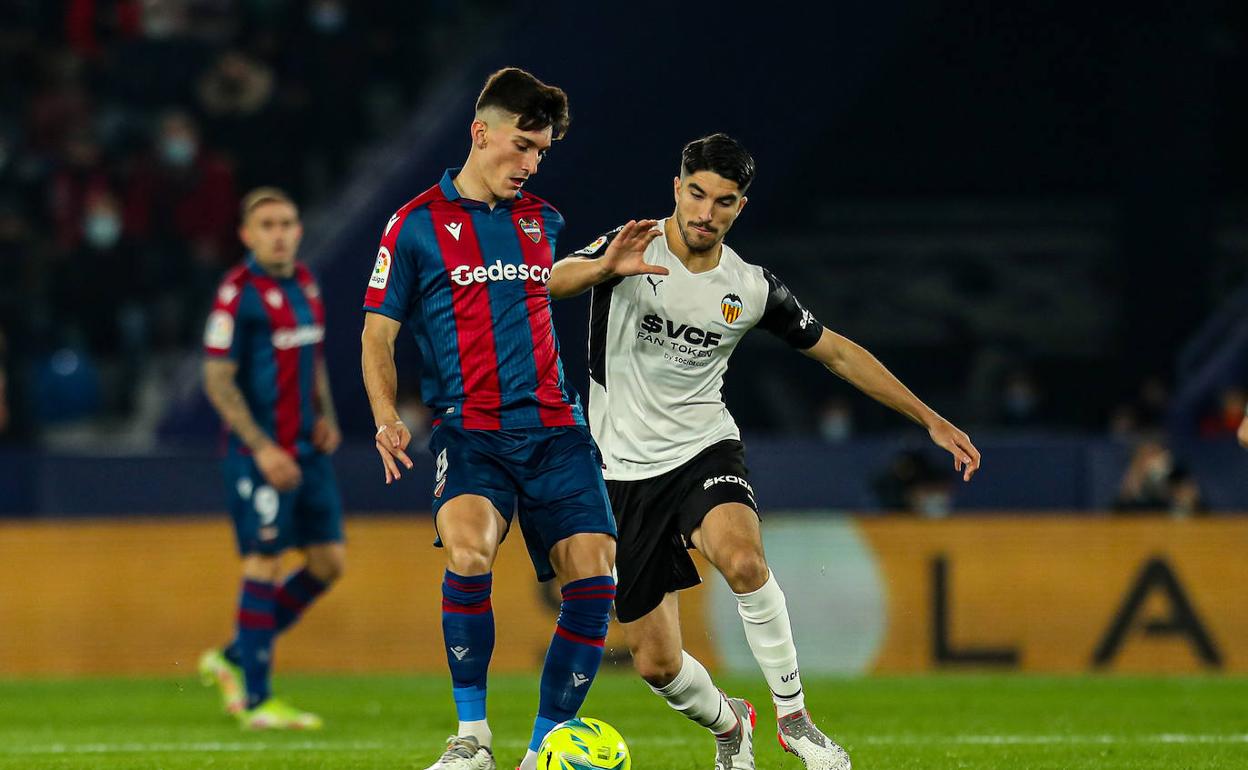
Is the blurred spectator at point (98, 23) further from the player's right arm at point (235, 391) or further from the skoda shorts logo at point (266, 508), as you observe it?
the skoda shorts logo at point (266, 508)

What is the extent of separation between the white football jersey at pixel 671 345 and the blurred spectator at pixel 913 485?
23.6ft

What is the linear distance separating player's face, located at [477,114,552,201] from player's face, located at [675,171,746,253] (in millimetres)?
550

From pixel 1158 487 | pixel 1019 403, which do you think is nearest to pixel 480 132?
pixel 1158 487

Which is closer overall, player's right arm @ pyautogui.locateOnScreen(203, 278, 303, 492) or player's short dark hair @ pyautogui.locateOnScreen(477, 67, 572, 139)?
player's short dark hair @ pyautogui.locateOnScreen(477, 67, 572, 139)

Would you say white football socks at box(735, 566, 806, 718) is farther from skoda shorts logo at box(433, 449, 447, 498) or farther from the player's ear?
the player's ear

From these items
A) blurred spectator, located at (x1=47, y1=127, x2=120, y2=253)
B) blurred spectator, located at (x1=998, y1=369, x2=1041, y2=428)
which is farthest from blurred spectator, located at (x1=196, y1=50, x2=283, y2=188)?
blurred spectator, located at (x1=998, y1=369, x2=1041, y2=428)

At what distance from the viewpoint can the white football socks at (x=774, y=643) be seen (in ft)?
22.1

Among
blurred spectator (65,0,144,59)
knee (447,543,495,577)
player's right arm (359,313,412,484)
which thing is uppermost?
blurred spectator (65,0,144,59)

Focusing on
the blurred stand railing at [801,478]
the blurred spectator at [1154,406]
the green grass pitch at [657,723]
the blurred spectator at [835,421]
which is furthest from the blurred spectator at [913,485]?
the blurred spectator at [835,421]

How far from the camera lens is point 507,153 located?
6.41 m

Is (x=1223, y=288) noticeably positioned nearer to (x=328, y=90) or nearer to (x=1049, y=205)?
(x=1049, y=205)

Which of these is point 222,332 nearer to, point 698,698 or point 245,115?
point 698,698

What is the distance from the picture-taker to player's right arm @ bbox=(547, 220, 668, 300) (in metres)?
6.21

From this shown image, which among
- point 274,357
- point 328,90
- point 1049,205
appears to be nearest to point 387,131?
point 328,90
